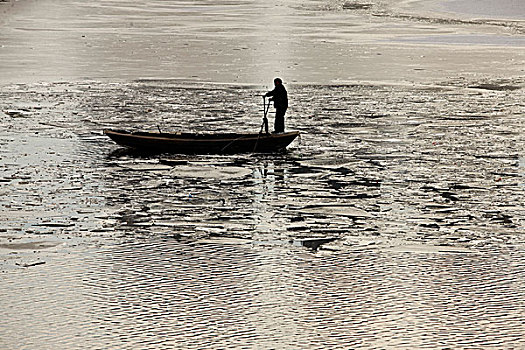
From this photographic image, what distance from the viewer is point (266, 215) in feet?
55.4

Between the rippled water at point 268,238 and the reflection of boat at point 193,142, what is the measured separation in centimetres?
32

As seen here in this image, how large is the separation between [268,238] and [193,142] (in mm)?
7381

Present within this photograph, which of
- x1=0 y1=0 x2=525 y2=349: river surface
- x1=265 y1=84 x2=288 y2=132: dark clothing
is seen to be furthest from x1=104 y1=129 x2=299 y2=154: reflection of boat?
x1=265 y1=84 x2=288 y2=132: dark clothing

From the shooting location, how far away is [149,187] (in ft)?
62.8

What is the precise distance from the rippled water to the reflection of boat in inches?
12.6

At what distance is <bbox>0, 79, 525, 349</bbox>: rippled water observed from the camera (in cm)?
1143

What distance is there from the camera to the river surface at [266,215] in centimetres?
1155

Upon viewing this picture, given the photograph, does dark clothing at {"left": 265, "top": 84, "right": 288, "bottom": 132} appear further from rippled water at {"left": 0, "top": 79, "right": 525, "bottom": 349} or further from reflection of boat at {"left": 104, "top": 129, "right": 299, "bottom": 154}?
reflection of boat at {"left": 104, "top": 129, "right": 299, "bottom": 154}

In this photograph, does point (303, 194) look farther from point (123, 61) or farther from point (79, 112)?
point (123, 61)

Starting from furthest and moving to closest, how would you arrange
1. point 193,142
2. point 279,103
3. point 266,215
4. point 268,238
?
point 279,103
point 193,142
point 266,215
point 268,238

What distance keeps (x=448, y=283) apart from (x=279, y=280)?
6.56 ft

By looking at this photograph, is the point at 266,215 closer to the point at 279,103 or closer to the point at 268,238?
the point at 268,238

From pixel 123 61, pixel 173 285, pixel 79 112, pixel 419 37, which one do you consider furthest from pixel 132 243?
pixel 419 37

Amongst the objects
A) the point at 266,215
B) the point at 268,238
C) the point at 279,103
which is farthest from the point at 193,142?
the point at 268,238
